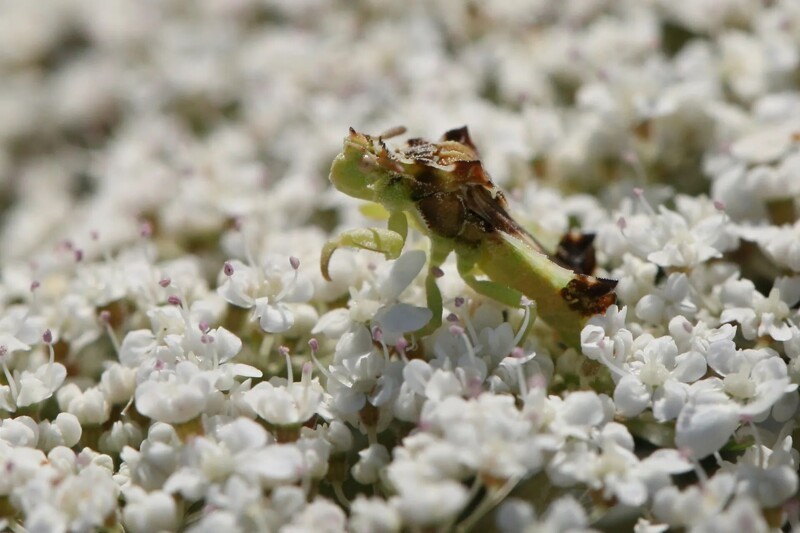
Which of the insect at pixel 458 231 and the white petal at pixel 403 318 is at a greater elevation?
the insect at pixel 458 231

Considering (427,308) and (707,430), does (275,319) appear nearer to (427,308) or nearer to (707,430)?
(427,308)

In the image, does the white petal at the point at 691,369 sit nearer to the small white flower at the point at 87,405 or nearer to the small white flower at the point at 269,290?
the small white flower at the point at 269,290

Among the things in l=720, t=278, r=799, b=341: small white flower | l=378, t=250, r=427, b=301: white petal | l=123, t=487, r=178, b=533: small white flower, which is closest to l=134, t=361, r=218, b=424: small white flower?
l=123, t=487, r=178, b=533: small white flower

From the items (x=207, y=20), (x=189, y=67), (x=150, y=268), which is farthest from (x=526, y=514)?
(x=207, y=20)

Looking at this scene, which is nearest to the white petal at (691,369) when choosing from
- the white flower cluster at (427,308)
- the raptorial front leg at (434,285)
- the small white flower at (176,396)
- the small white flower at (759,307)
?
the white flower cluster at (427,308)

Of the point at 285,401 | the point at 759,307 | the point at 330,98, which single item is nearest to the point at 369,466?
the point at 285,401

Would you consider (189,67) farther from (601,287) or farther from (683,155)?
(601,287)

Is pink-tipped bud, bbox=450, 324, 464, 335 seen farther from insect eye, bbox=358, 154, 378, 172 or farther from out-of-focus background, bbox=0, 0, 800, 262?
out-of-focus background, bbox=0, 0, 800, 262
